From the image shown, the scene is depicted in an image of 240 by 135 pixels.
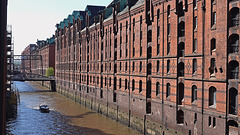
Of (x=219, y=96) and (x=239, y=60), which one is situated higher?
(x=239, y=60)

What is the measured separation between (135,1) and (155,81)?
14.1 meters

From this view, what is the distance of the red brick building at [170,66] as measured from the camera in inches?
903

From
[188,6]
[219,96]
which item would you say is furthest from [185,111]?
[188,6]

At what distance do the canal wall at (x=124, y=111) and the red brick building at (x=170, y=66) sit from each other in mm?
101

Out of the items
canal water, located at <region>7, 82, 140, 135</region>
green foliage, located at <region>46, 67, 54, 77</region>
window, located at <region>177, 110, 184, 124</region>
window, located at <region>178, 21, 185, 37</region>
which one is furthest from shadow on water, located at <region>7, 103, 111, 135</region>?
green foliage, located at <region>46, 67, 54, 77</region>

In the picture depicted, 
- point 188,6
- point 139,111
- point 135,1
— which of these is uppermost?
point 135,1

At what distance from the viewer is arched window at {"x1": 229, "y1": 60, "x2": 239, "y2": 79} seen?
2242cm

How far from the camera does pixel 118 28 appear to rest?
45.1 metres

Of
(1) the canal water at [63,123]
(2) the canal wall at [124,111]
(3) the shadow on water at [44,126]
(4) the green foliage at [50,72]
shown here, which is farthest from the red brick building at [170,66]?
(4) the green foliage at [50,72]

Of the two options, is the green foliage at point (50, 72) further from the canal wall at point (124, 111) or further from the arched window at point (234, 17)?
the arched window at point (234, 17)

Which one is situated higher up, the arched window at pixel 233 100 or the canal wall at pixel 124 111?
the arched window at pixel 233 100

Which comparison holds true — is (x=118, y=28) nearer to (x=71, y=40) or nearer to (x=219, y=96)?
(x=219, y=96)

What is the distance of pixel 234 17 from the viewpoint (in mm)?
22609

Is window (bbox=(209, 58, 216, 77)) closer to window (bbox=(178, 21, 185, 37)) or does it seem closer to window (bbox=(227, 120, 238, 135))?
window (bbox=(227, 120, 238, 135))
